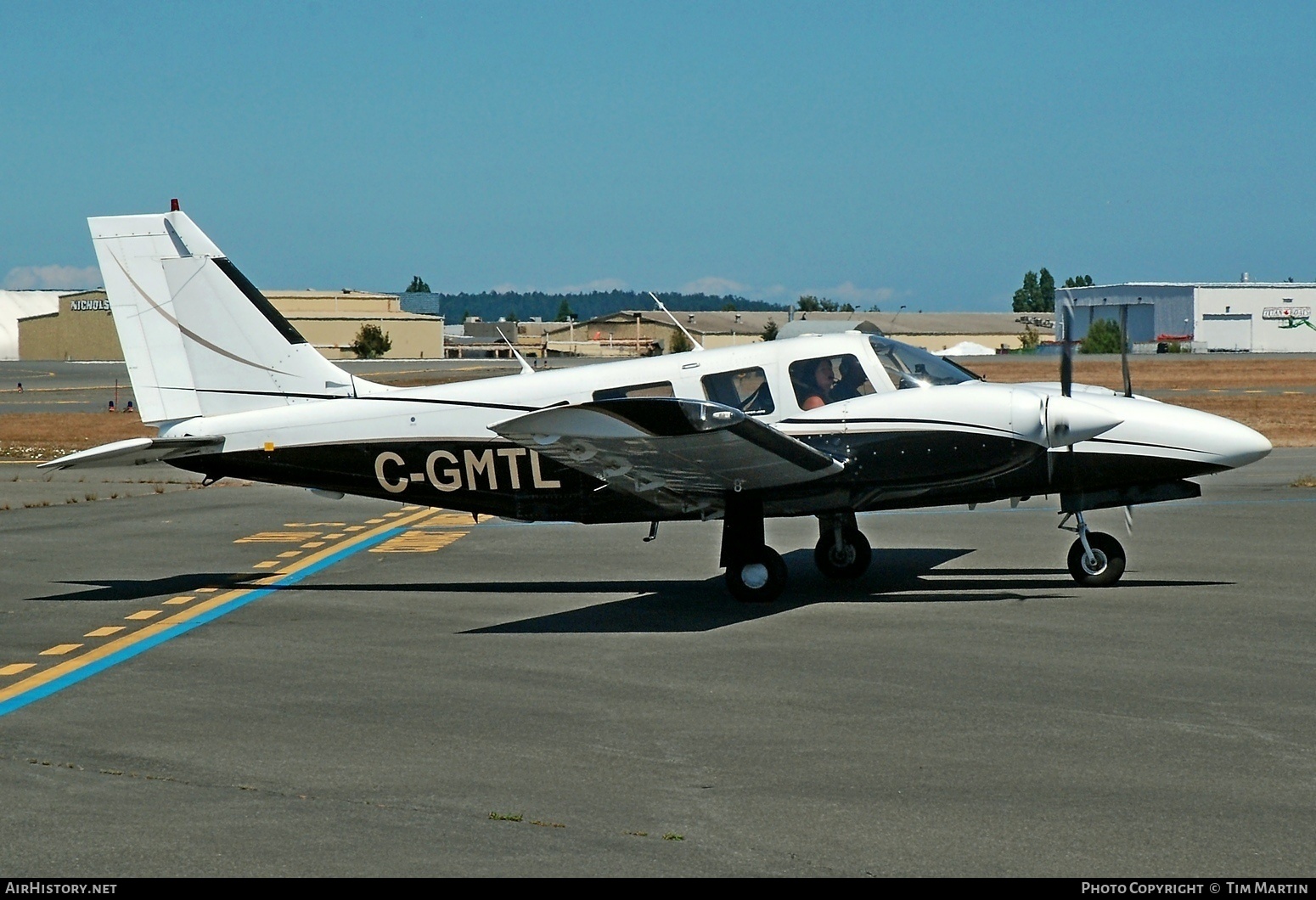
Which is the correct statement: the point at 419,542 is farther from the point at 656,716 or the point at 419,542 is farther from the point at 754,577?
the point at 656,716

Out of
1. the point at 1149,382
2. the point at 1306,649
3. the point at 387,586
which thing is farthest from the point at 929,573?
the point at 1149,382

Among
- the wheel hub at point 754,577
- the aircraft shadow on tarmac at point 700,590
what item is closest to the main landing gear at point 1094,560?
the aircraft shadow on tarmac at point 700,590

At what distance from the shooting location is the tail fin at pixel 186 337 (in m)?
14.1

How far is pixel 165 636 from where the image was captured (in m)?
11.4

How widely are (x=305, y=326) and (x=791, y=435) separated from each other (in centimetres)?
11906

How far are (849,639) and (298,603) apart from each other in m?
5.45

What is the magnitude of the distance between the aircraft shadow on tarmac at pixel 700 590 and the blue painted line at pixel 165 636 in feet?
1.29

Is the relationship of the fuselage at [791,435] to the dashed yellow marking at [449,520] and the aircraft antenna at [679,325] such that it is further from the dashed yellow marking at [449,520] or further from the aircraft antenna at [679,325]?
the dashed yellow marking at [449,520]

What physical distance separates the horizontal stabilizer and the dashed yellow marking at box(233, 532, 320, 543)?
4.61m

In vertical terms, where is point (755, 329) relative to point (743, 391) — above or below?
below

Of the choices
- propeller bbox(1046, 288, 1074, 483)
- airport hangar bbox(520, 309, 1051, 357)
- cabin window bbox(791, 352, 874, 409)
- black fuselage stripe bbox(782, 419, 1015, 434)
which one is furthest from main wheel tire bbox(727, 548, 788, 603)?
airport hangar bbox(520, 309, 1051, 357)

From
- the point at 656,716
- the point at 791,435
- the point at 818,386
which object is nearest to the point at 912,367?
the point at 818,386

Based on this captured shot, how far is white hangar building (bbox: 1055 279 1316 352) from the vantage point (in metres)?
130
